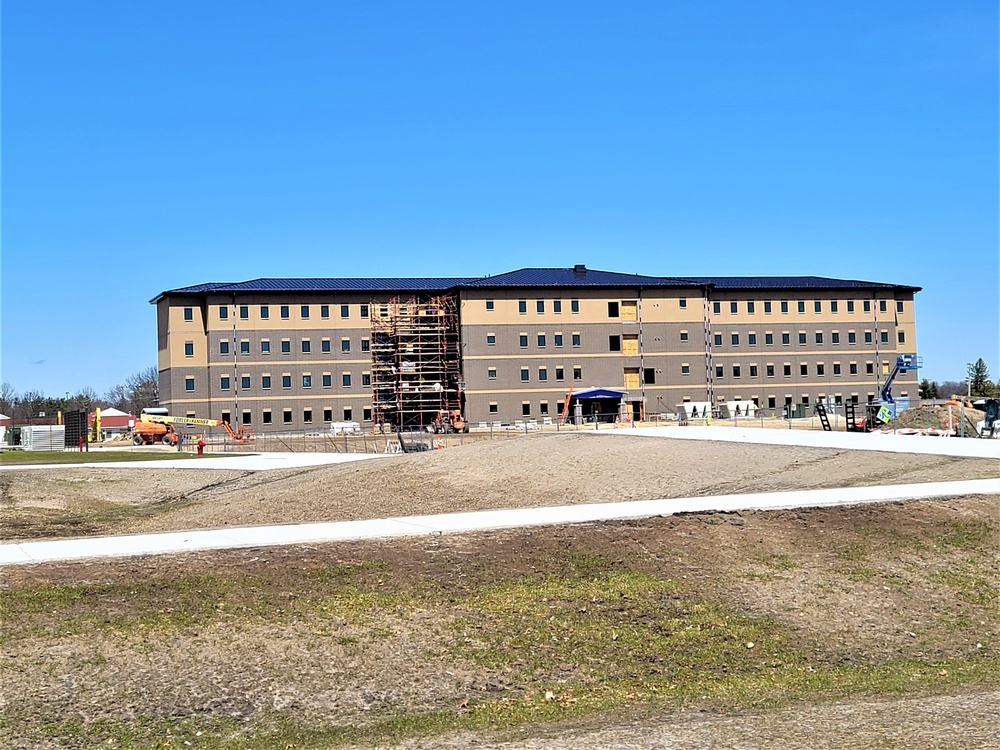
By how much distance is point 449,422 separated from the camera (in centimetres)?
9250

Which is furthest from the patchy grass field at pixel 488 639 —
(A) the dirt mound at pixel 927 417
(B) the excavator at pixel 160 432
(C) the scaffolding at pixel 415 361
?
(C) the scaffolding at pixel 415 361

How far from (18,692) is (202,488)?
90.3 feet

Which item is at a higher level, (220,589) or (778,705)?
(220,589)

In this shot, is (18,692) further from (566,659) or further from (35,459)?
(35,459)

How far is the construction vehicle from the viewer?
88.8 metres

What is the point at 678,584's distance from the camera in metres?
13.6

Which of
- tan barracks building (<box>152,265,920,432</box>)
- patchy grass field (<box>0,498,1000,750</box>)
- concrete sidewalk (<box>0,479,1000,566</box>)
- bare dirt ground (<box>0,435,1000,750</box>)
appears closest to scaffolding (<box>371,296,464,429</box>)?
tan barracks building (<box>152,265,920,432</box>)

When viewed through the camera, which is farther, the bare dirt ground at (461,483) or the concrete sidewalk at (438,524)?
the bare dirt ground at (461,483)

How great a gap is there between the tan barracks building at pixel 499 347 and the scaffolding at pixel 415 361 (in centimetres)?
15

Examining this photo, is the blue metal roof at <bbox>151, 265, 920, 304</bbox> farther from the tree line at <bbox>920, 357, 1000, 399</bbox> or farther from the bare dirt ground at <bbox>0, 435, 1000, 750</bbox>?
the bare dirt ground at <bbox>0, 435, 1000, 750</bbox>

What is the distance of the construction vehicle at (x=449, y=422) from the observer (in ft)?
291

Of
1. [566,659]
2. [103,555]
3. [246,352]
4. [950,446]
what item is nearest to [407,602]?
[566,659]

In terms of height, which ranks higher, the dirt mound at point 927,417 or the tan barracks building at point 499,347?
the tan barracks building at point 499,347

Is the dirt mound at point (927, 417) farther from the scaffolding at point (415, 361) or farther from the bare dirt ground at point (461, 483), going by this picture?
the scaffolding at point (415, 361)
